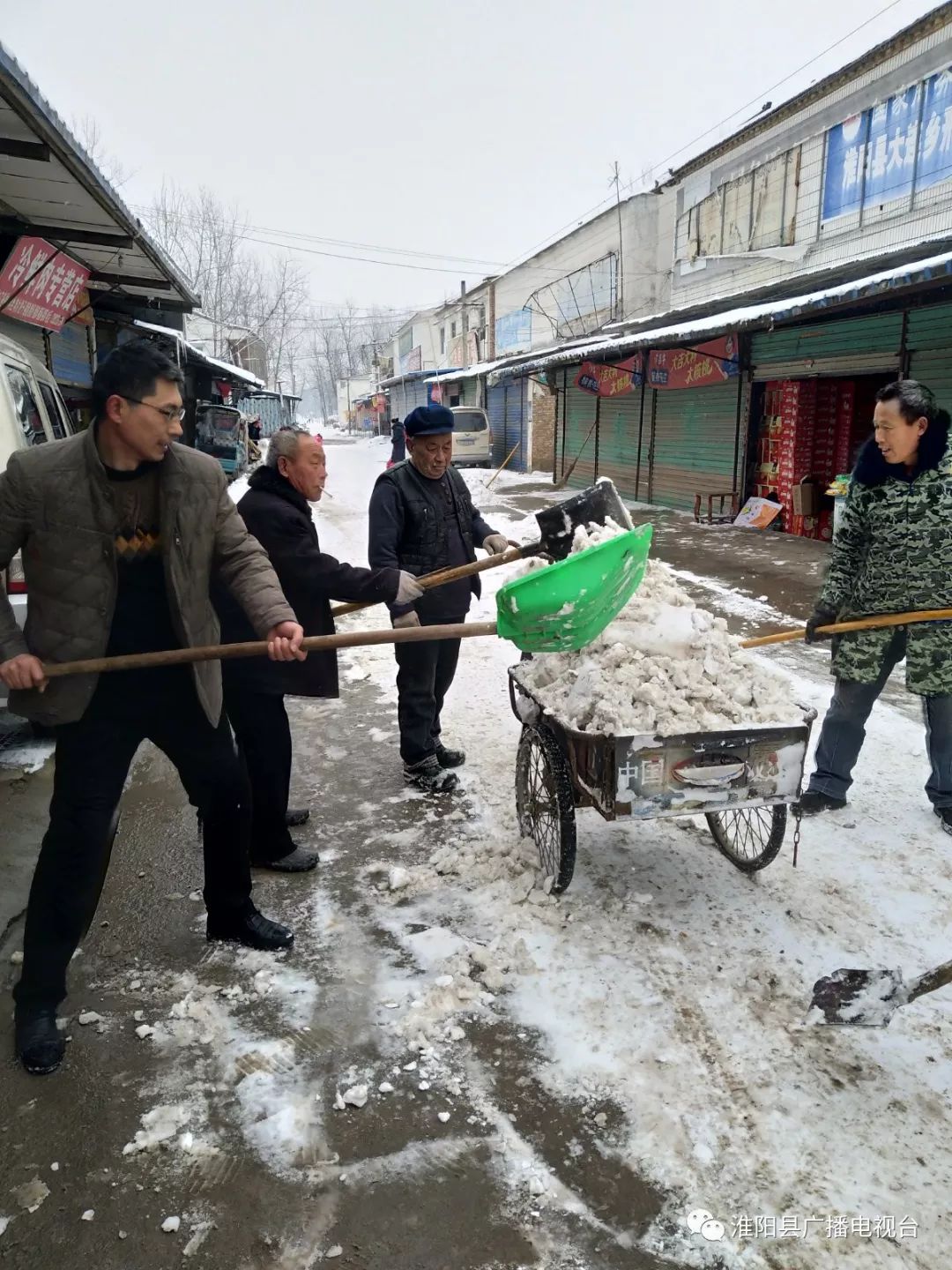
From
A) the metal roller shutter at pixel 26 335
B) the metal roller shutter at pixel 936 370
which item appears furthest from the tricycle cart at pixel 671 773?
the metal roller shutter at pixel 26 335

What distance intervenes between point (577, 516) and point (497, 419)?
28.1m

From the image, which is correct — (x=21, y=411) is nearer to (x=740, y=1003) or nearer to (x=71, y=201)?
(x=71, y=201)

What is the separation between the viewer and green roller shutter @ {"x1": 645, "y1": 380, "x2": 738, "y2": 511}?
47.9ft

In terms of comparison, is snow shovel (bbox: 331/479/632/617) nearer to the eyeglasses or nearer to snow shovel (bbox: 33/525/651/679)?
snow shovel (bbox: 33/525/651/679)

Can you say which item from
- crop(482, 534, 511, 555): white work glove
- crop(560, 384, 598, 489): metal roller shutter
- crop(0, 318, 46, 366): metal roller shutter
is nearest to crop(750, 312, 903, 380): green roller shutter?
crop(560, 384, 598, 489): metal roller shutter

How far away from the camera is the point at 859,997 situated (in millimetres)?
2398

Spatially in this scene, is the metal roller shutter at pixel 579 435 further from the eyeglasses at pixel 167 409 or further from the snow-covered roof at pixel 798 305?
the eyeglasses at pixel 167 409

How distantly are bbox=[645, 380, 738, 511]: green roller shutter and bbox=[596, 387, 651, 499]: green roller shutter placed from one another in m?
0.57

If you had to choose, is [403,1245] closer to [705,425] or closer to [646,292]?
[705,425]

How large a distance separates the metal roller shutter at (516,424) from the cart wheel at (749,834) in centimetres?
2461

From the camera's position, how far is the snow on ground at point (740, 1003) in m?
2.09

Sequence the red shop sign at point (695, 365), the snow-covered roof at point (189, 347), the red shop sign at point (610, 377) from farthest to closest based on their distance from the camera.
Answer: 1. the red shop sign at point (610, 377)
2. the snow-covered roof at point (189, 347)
3. the red shop sign at point (695, 365)

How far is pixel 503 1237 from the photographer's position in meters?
1.98

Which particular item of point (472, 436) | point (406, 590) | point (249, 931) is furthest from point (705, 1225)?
point (472, 436)
